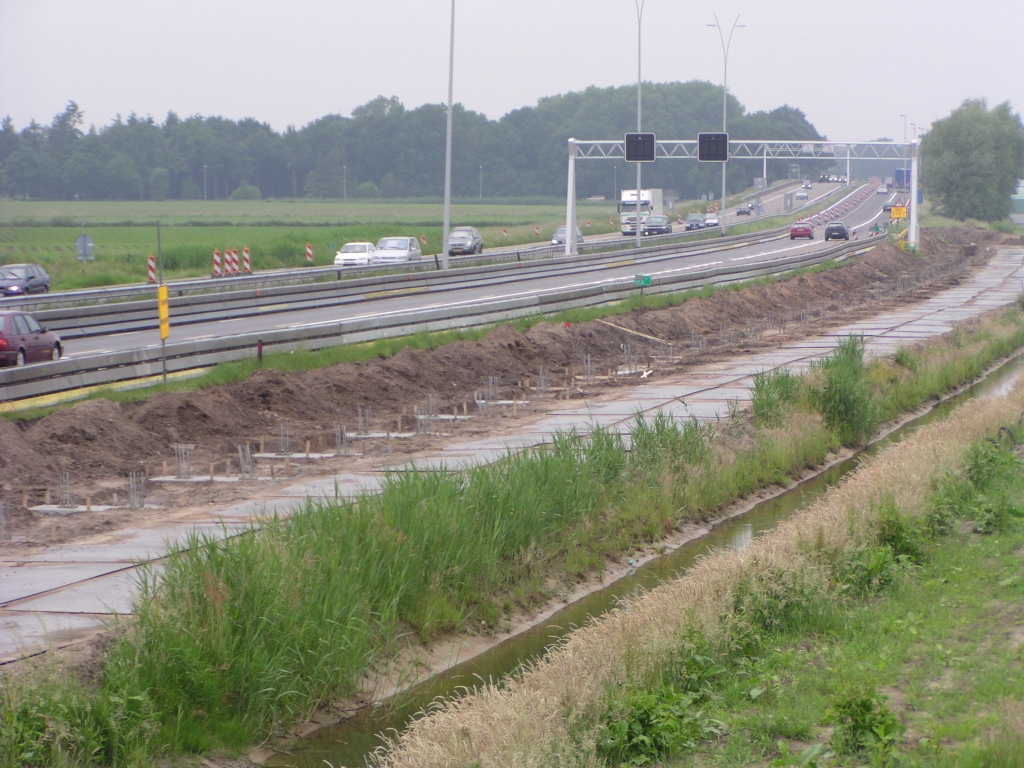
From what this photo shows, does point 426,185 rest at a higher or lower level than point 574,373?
higher

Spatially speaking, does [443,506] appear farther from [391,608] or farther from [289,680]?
[289,680]

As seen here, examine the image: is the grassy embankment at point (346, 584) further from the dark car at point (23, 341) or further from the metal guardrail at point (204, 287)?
the metal guardrail at point (204, 287)

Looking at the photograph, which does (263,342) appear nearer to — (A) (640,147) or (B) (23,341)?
(B) (23,341)

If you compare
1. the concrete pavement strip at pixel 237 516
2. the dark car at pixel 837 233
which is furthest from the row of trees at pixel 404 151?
the concrete pavement strip at pixel 237 516

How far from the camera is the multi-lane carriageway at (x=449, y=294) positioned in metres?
30.7

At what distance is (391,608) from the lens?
382 inches

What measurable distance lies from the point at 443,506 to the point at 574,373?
1557 centimetres

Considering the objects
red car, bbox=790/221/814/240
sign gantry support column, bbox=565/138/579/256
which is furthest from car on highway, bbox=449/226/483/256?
red car, bbox=790/221/814/240

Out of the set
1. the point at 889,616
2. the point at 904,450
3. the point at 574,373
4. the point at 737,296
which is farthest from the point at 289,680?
the point at 737,296

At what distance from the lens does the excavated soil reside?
46.8 feet

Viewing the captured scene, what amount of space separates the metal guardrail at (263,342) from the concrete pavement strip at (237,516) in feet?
16.6

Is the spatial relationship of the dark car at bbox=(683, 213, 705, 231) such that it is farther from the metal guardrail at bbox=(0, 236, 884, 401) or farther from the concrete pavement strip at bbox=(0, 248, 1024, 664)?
the concrete pavement strip at bbox=(0, 248, 1024, 664)

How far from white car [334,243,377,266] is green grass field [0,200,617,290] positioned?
4.83 m

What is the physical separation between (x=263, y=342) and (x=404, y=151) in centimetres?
14302
